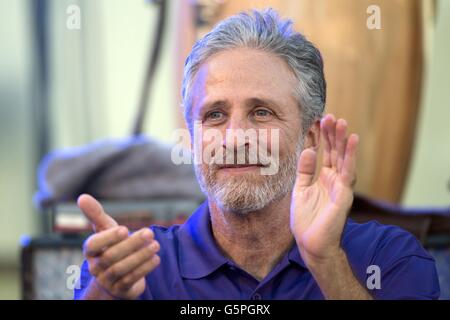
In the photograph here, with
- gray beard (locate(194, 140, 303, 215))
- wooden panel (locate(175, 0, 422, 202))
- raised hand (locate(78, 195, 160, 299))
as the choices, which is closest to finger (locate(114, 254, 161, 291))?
raised hand (locate(78, 195, 160, 299))

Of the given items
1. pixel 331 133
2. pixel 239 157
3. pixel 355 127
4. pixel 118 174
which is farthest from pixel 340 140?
pixel 118 174

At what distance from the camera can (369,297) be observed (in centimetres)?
78

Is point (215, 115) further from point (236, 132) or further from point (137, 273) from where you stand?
point (137, 273)

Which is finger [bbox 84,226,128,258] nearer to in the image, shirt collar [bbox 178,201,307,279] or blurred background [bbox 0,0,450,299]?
shirt collar [bbox 178,201,307,279]

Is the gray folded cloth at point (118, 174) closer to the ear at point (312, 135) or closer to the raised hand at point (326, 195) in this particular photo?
the ear at point (312, 135)

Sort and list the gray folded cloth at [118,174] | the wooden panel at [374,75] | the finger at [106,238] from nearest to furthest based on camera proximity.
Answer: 1. the finger at [106,238]
2. the wooden panel at [374,75]
3. the gray folded cloth at [118,174]

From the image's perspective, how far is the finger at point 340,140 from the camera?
73 centimetres

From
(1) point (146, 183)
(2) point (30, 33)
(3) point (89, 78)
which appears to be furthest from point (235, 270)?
(2) point (30, 33)

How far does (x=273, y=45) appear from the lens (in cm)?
84

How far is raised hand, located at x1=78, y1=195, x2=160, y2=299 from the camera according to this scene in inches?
28.5

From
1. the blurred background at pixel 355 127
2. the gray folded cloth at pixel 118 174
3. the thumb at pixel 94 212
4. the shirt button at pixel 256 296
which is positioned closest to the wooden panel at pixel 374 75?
the blurred background at pixel 355 127

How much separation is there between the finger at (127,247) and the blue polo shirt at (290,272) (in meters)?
0.12
